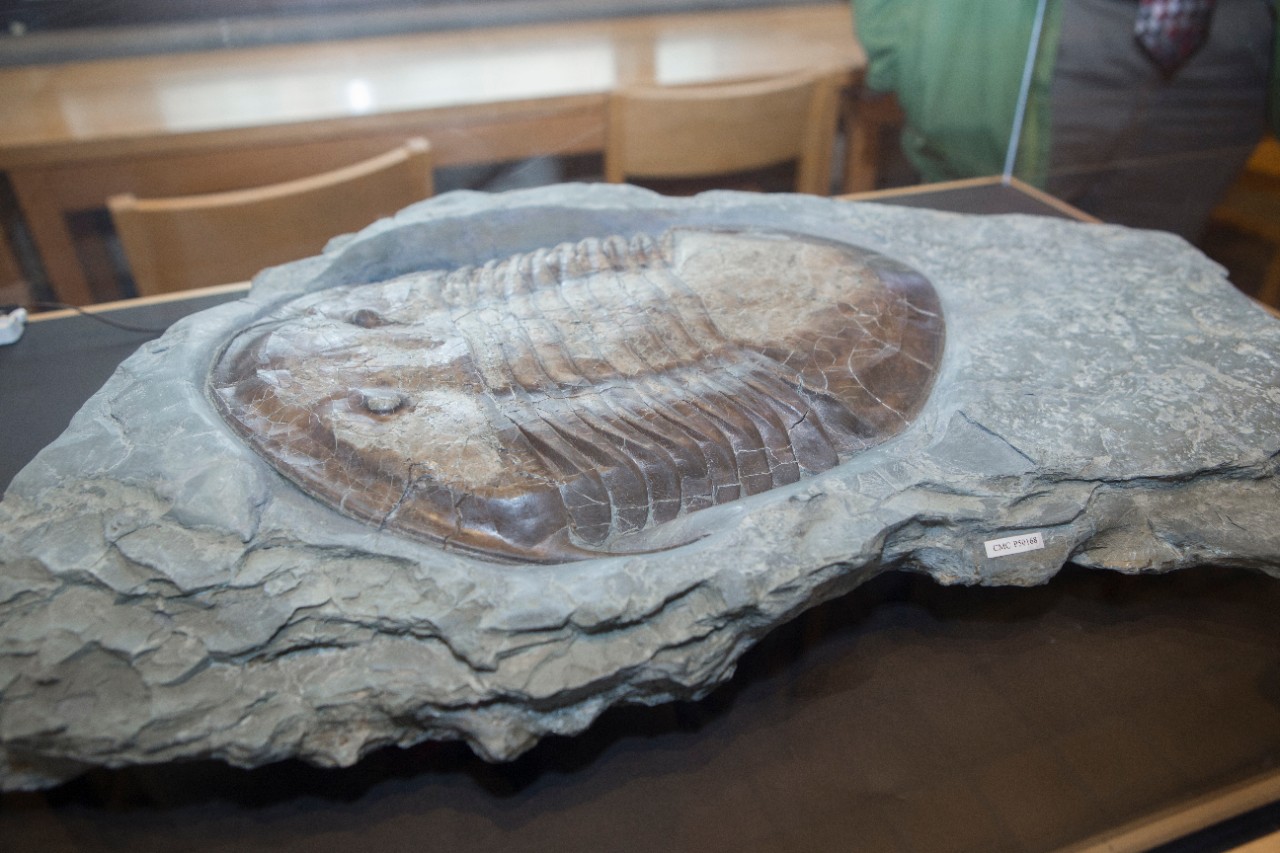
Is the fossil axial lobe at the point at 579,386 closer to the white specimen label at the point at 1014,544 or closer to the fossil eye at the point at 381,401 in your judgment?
the fossil eye at the point at 381,401

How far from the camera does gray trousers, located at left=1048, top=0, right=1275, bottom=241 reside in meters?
4.20

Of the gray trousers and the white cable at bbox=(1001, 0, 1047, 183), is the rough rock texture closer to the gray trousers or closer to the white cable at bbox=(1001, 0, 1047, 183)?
the white cable at bbox=(1001, 0, 1047, 183)

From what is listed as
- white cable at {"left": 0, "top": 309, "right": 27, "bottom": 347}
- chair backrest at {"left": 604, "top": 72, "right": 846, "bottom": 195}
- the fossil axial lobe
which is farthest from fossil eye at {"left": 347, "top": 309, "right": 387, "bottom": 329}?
chair backrest at {"left": 604, "top": 72, "right": 846, "bottom": 195}

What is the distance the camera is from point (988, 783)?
1.94 metres

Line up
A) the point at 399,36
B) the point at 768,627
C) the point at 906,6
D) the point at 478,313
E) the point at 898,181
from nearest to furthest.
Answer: the point at 768,627 → the point at 478,313 → the point at 399,36 → the point at 906,6 → the point at 898,181

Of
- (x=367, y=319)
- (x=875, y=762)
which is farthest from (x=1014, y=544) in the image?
(x=367, y=319)

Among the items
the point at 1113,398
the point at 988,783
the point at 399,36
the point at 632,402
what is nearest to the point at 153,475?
the point at 632,402

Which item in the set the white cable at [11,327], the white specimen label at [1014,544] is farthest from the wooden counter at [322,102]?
the white specimen label at [1014,544]

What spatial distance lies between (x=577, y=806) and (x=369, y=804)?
41 centimetres

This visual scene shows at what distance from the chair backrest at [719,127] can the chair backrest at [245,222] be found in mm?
879

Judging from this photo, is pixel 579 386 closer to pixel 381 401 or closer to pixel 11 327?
pixel 381 401

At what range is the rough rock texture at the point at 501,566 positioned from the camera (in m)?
1.68

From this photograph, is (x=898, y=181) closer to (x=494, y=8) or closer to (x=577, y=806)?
(x=494, y=8)

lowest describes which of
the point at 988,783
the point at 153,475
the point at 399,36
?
the point at 988,783
